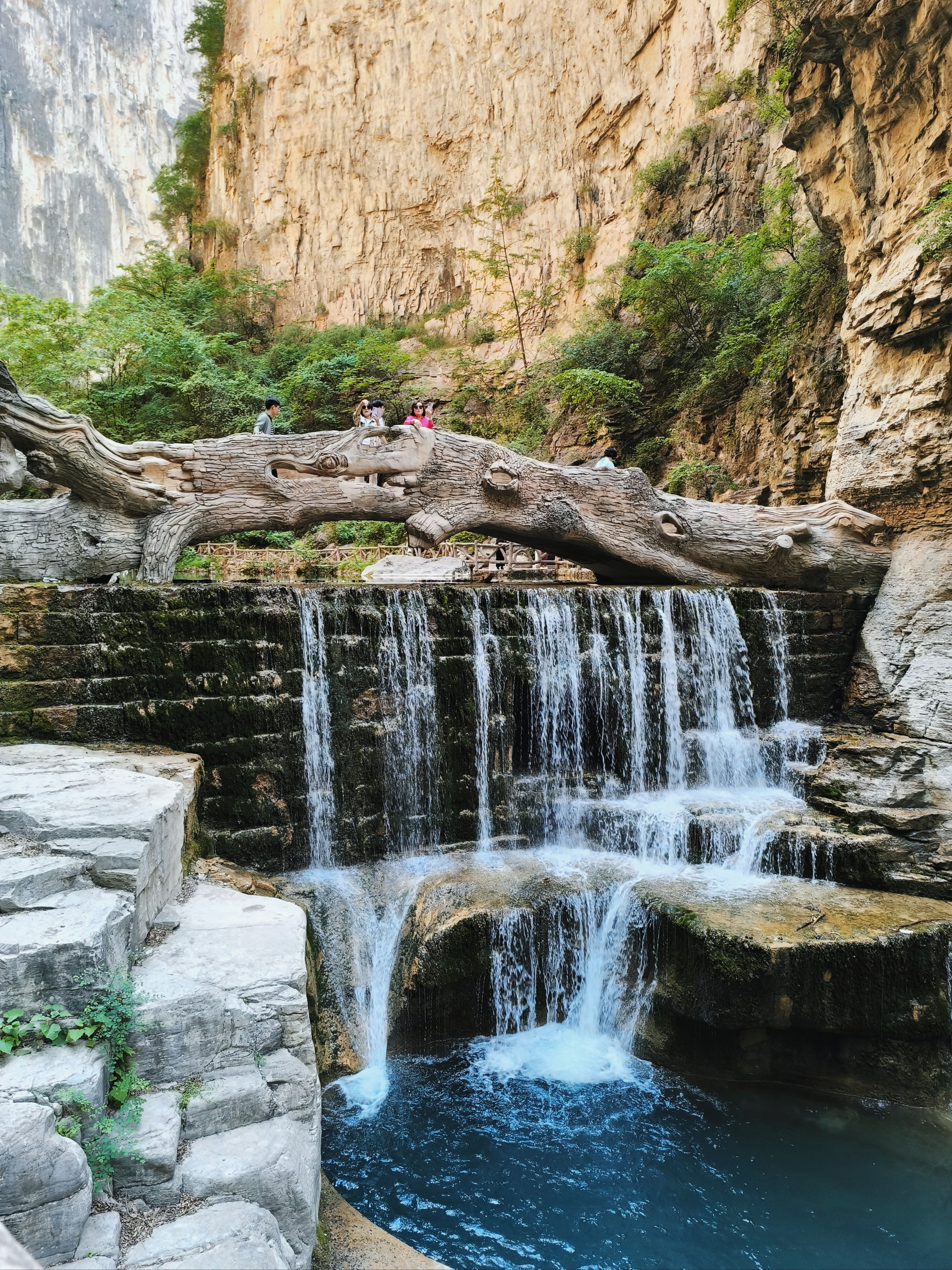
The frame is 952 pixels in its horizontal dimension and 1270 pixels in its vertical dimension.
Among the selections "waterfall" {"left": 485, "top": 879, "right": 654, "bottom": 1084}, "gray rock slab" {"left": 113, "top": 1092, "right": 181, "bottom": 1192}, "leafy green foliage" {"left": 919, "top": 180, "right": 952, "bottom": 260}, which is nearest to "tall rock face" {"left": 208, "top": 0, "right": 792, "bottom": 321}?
"leafy green foliage" {"left": 919, "top": 180, "right": 952, "bottom": 260}

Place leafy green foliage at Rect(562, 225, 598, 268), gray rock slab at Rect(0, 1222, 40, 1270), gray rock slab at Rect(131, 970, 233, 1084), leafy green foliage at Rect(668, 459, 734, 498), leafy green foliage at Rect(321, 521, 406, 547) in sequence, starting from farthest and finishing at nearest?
leafy green foliage at Rect(562, 225, 598, 268)
leafy green foliage at Rect(321, 521, 406, 547)
leafy green foliage at Rect(668, 459, 734, 498)
gray rock slab at Rect(131, 970, 233, 1084)
gray rock slab at Rect(0, 1222, 40, 1270)

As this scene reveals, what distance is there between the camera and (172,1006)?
273 cm

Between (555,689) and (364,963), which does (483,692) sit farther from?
(364,963)

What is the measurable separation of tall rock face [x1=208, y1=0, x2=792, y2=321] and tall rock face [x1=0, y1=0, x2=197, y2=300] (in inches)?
376

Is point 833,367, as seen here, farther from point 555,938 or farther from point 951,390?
point 555,938

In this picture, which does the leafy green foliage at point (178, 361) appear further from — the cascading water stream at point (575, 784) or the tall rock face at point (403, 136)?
the cascading water stream at point (575, 784)

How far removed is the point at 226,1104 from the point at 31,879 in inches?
42.1

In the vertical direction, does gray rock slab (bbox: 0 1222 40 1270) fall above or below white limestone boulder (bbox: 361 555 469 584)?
below

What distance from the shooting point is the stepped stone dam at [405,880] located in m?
2.54

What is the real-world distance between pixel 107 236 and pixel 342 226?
14287 mm

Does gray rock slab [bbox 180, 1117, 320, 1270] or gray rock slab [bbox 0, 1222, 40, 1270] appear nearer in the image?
gray rock slab [bbox 0, 1222, 40, 1270]

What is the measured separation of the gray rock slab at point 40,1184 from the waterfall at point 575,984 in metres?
3.09

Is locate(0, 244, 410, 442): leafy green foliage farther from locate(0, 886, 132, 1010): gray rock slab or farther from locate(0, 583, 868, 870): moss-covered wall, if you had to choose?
locate(0, 886, 132, 1010): gray rock slab

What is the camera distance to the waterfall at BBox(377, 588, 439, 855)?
6.29 metres
